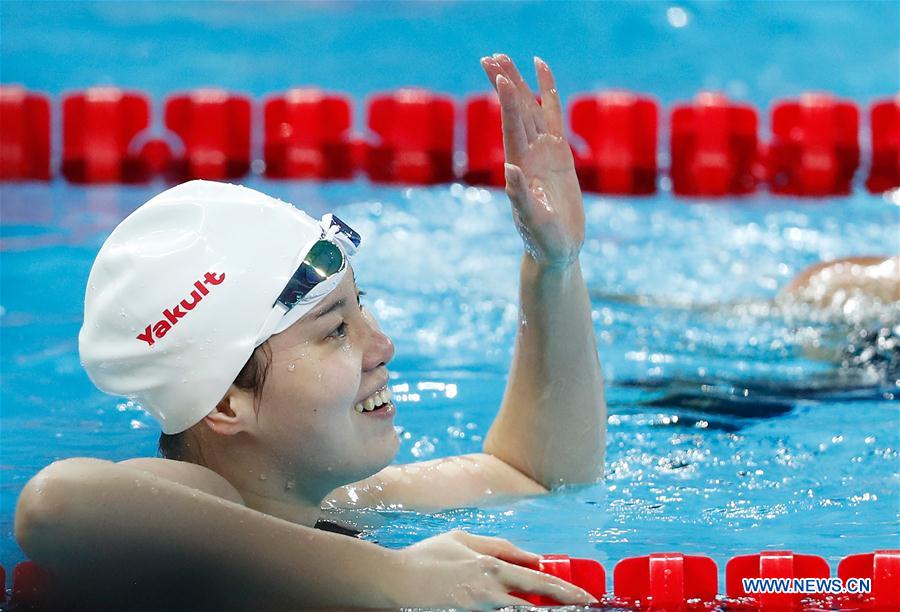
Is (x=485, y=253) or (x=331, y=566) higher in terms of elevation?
(x=485, y=253)

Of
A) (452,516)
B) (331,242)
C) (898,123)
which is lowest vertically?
(452,516)

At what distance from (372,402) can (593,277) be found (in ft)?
11.4

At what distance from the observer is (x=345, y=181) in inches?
284

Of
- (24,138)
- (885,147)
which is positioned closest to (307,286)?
(24,138)

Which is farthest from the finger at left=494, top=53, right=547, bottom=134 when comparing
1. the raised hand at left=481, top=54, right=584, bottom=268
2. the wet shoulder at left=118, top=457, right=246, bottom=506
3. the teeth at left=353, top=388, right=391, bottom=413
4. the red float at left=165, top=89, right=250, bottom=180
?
the red float at left=165, top=89, right=250, bottom=180

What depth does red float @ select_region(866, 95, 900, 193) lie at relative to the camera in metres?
7.23

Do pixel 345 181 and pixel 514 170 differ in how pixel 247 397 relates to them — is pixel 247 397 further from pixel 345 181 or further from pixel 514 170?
pixel 345 181

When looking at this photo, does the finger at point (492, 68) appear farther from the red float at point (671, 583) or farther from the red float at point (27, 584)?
the red float at point (27, 584)

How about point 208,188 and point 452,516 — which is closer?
point 208,188

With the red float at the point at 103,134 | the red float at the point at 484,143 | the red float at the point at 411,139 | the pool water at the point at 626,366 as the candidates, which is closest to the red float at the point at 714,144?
the pool water at the point at 626,366

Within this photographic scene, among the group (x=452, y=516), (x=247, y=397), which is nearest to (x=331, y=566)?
(x=247, y=397)

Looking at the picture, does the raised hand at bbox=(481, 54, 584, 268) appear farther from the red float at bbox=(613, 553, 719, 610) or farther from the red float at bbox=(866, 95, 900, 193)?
the red float at bbox=(866, 95, 900, 193)

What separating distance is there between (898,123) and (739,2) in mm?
2978

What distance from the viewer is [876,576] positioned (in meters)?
2.37
